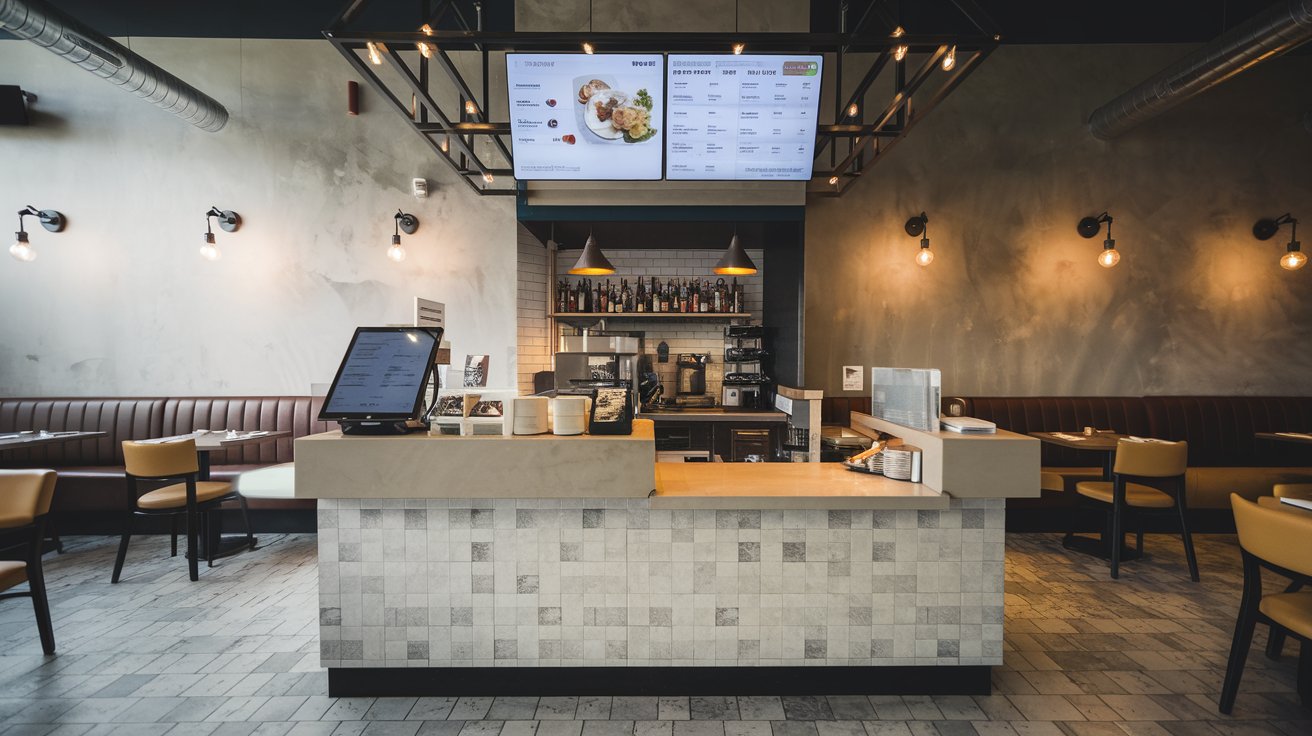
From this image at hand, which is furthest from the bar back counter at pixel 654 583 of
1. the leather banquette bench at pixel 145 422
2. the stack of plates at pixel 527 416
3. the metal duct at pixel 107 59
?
the metal duct at pixel 107 59

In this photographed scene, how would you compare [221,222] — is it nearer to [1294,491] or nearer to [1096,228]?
[1294,491]

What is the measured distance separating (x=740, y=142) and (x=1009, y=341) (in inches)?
161

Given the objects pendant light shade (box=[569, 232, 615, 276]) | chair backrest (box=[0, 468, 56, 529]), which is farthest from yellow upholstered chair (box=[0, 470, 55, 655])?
pendant light shade (box=[569, 232, 615, 276])

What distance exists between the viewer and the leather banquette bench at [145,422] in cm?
552

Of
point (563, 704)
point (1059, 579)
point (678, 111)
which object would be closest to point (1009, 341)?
point (1059, 579)

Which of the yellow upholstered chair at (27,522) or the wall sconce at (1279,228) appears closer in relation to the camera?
the yellow upholstered chair at (27,522)

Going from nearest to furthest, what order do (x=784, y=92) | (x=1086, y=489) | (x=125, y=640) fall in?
(x=125, y=640) < (x=784, y=92) < (x=1086, y=489)

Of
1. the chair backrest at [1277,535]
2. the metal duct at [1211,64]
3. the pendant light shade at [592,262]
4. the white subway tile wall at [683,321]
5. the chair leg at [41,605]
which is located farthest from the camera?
the white subway tile wall at [683,321]

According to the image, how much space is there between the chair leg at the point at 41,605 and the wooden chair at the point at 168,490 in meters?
0.98

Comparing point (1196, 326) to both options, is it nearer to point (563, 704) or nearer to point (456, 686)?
point (563, 704)

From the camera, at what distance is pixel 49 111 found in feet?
19.0

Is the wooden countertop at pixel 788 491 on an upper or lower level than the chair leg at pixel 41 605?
upper

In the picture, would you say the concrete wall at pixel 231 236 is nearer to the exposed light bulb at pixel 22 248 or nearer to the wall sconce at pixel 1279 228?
the exposed light bulb at pixel 22 248

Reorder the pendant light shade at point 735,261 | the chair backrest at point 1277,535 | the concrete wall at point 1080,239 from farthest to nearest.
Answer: the concrete wall at point 1080,239 → the pendant light shade at point 735,261 → the chair backrest at point 1277,535
